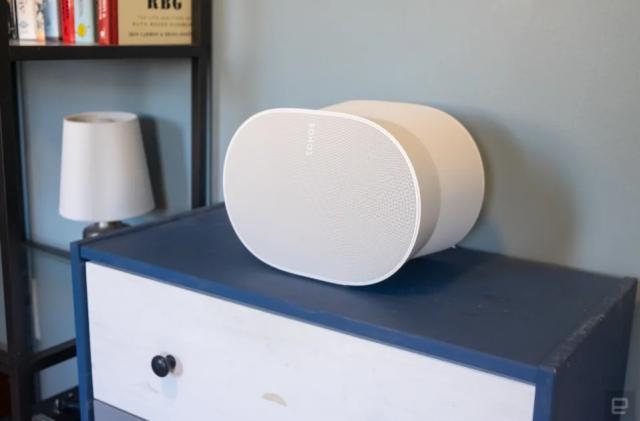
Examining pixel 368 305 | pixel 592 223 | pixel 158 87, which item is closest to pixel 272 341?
pixel 368 305

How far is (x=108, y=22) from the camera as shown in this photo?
3.70 feet

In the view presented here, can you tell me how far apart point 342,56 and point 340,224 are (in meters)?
0.42

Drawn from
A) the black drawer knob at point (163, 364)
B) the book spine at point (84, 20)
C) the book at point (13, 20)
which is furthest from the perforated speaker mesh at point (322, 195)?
the book at point (13, 20)

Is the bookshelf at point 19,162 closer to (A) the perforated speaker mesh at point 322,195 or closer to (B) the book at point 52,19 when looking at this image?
(B) the book at point 52,19

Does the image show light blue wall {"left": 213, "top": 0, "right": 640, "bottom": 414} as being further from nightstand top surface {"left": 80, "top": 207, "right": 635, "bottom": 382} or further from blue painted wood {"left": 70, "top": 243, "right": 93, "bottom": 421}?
blue painted wood {"left": 70, "top": 243, "right": 93, "bottom": 421}

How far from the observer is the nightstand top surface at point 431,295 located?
2.34 ft

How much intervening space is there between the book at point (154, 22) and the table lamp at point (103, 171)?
0.60 ft

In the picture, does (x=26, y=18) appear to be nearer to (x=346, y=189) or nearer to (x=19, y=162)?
(x=19, y=162)

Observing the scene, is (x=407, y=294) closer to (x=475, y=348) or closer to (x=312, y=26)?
(x=475, y=348)

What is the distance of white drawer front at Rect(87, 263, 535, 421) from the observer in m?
0.71

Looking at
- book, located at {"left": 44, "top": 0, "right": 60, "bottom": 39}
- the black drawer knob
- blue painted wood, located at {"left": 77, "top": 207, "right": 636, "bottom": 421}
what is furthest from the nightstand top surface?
book, located at {"left": 44, "top": 0, "right": 60, "bottom": 39}

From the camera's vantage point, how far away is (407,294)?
844mm

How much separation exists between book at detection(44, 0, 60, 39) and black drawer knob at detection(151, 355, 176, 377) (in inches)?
23.1

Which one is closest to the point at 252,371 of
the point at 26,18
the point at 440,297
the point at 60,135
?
the point at 440,297
